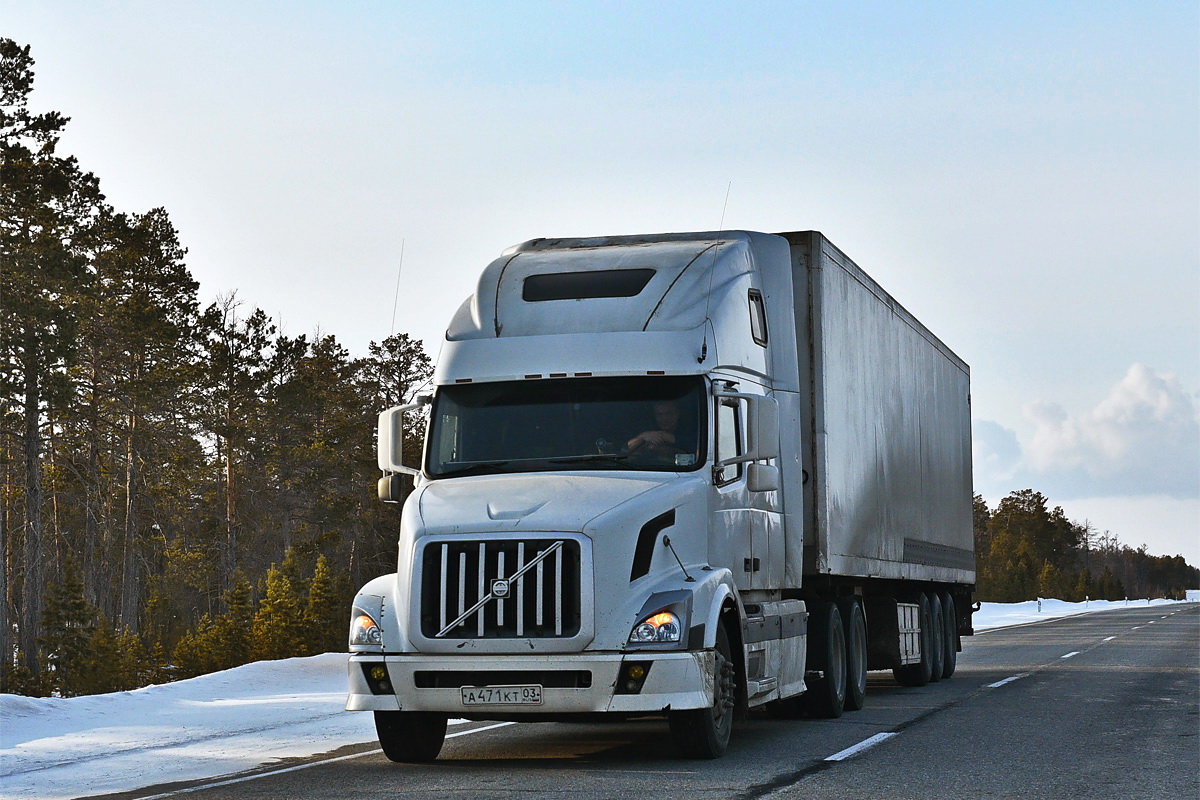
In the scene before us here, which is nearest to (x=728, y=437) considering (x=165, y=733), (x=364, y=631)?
(x=364, y=631)

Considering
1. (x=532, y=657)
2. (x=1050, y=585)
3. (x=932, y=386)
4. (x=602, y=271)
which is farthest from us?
(x=1050, y=585)

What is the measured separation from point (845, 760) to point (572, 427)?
3.14m

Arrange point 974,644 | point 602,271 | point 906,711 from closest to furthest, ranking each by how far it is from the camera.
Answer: point 602,271, point 906,711, point 974,644

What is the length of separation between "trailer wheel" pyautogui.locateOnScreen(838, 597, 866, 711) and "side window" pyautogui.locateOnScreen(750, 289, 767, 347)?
3.84 meters

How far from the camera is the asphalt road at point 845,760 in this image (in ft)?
30.2

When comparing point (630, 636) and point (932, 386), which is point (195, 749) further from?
point (932, 386)

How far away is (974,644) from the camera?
112 ft

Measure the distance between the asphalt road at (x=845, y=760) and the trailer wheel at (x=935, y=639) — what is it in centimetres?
195

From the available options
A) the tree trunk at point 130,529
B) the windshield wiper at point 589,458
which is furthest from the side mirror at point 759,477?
the tree trunk at point 130,529

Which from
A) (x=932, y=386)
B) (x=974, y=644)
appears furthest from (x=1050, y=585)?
(x=932, y=386)

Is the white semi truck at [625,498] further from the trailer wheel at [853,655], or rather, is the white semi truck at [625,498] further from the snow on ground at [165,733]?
the snow on ground at [165,733]

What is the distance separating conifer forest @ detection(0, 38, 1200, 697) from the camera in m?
42.8

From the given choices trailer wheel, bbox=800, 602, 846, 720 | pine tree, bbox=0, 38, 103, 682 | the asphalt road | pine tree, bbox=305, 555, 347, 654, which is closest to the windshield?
the asphalt road

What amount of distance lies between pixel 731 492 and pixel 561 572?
2.01 metres
